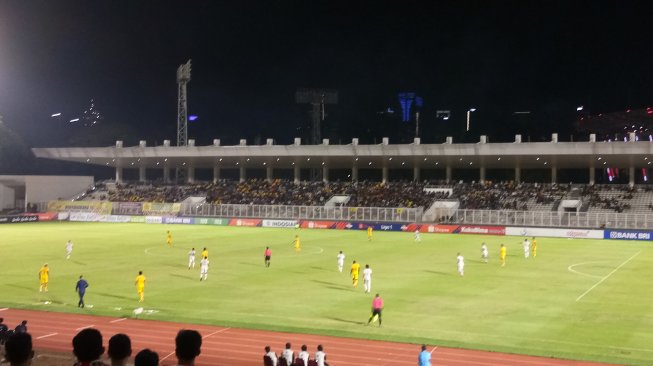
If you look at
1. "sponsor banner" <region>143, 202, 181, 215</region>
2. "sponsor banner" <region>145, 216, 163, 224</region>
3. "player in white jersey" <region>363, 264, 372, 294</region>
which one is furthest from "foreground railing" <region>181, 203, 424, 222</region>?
"player in white jersey" <region>363, 264, 372, 294</region>

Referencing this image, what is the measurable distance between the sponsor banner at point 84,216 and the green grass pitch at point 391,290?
2744 centimetres

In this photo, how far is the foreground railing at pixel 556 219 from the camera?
5994 cm

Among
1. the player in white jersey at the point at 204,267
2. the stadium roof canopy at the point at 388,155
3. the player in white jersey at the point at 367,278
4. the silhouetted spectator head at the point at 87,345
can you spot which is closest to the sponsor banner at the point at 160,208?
the stadium roof canopy at the point at 388,155

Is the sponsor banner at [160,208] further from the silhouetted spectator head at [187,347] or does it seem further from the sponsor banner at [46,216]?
the silhouetted spectator head at [187,347]

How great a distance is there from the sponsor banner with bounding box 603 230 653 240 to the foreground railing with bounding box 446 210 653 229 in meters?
0.98

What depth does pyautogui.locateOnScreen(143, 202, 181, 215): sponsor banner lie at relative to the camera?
78375 mm

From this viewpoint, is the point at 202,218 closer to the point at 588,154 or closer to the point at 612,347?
the point at 588,154

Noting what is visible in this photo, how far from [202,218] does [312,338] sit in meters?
56.4

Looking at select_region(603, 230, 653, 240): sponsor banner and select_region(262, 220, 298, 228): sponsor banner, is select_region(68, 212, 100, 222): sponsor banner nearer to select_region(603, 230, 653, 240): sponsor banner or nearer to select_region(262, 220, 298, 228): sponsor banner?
select_region(262, 220, 298, 228): sponsor banner

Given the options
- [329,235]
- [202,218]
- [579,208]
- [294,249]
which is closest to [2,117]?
[202,218]

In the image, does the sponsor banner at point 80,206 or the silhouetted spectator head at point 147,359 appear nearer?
the silhouetted spectator head at point 147,359

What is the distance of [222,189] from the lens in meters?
87.7

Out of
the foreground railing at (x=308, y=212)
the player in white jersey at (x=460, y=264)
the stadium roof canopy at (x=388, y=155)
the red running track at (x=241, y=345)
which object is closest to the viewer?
the red running track at (x=241, y=345)

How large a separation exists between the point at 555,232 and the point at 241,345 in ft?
157
